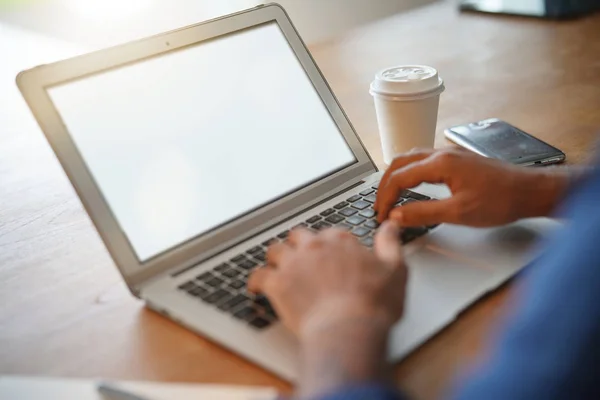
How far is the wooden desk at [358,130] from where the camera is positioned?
667mm

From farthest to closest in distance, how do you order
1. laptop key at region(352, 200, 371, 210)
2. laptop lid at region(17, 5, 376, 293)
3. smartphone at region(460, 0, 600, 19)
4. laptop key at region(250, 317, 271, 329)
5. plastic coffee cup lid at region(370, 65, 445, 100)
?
smartphone at region(460, 0, 600, 19)
plastic coffee cup lid at region(370, 65, 445, 100)
laptop key at region(352, 200, 371, 210)
laptop lid at region(17, 5, 376, 293)
laptop key at region(250, 317, 271, 329)

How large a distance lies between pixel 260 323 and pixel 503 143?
529 millimetres

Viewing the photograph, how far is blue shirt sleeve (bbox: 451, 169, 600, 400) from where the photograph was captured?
1.44ft

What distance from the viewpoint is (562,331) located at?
0.44m

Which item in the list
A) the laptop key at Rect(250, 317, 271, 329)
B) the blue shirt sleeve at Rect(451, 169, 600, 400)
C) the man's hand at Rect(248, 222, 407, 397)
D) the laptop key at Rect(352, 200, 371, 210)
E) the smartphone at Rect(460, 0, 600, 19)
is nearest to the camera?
the blue shirt sleeve at Rect(451, 169, 600, 400)

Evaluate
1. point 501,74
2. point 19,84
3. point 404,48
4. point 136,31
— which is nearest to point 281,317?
point 19,84

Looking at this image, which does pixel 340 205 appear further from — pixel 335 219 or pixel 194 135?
pixel 194 135

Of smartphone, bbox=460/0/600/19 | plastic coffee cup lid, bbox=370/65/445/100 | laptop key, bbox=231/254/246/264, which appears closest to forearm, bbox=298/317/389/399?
laptop key, bbox=231/254/246/264

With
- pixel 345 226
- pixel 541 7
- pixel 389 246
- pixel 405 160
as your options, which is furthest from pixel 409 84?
pixel 541 7

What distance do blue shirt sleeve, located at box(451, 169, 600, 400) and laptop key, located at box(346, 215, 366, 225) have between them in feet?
1.24

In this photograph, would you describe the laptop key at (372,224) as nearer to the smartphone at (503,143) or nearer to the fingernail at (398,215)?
the fingernail at (398,215)

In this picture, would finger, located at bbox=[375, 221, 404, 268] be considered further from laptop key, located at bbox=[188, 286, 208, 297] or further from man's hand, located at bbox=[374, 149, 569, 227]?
laptop key, located at bbox=[188, 286, 208, 297]

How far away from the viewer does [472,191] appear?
789 mm

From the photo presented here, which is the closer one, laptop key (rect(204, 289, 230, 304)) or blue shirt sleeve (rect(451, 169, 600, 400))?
blue shirt sleeve (rect(451, 169, 600, 400))
